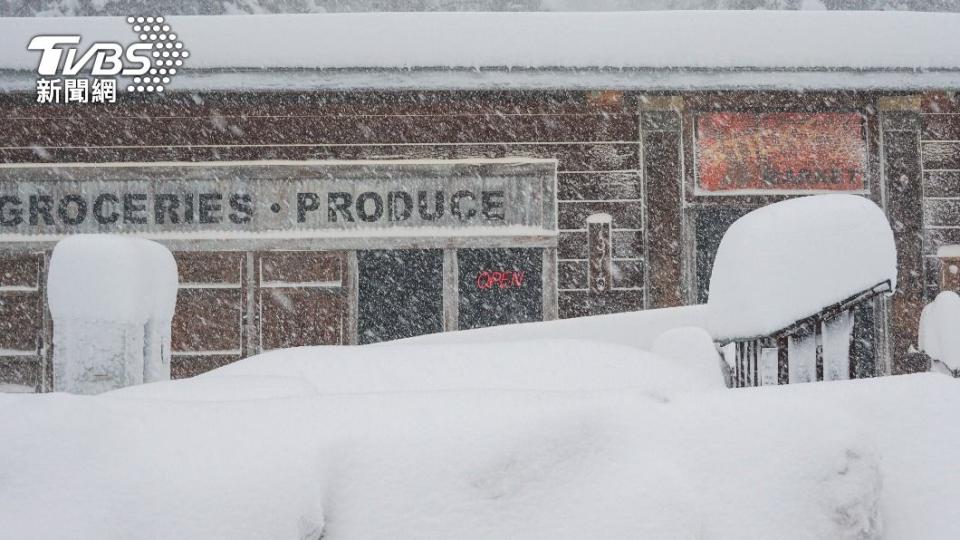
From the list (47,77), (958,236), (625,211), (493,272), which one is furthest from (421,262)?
(958,236)

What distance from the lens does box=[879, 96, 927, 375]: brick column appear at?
21.9ft

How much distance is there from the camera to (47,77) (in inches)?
253

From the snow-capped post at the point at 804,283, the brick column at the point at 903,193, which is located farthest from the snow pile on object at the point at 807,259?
the brick column at the point at 903,193

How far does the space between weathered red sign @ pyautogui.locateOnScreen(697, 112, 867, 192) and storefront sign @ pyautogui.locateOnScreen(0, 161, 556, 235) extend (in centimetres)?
158

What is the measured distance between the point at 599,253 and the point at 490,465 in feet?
18.0

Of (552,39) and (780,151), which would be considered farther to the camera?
(780,151)

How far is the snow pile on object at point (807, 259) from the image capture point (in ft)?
8.45

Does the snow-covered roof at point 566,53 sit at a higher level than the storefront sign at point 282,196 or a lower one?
higher

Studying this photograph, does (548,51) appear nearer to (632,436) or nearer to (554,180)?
(554,180)

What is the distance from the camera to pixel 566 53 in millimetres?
6363

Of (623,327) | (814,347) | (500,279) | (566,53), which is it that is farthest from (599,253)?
(814,347)

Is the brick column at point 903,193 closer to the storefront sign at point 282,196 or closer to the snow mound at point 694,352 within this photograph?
the storefront sign at point 282,196

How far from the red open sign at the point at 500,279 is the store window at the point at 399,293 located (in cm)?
40

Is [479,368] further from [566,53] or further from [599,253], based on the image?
[566,53]
